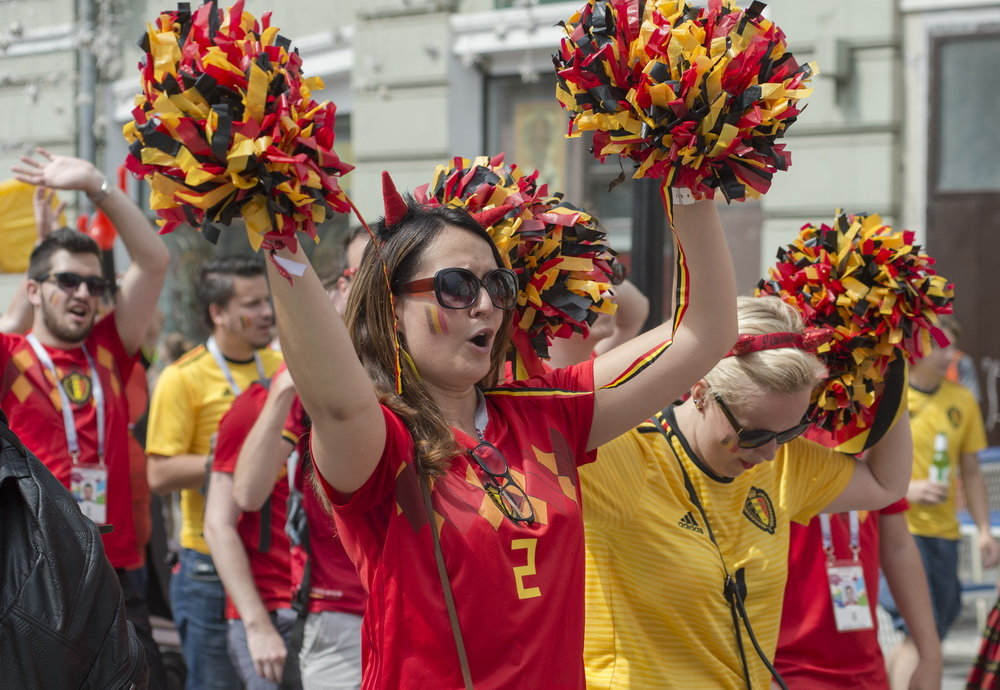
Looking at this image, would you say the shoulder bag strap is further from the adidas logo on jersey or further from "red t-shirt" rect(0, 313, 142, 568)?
"red t-shirt" rect(0, 313, 142, 568)

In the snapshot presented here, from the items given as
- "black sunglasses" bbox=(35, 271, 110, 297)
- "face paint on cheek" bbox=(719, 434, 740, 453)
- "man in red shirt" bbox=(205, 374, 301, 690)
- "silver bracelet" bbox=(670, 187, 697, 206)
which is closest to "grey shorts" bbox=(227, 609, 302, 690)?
"man in red shirt" bbox=(205, 374, 301, 690)

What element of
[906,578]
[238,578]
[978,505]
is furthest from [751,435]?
[978,505]

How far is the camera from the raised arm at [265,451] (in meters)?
4.25

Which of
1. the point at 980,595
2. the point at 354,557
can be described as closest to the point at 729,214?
the point at 980,595

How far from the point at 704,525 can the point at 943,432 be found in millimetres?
4598

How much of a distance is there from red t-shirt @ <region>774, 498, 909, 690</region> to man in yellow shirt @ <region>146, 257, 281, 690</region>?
2.19 metres

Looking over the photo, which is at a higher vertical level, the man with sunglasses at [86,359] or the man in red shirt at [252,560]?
the man with sunglasses at [86,359]

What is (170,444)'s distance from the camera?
5543mm

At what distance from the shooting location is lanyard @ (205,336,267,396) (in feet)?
18.7

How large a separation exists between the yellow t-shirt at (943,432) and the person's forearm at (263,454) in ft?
13.0

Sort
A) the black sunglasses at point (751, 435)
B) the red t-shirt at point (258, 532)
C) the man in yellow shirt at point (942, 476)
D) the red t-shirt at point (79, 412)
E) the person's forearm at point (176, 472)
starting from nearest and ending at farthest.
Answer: the black sunglasses at point (751, 435) → the red t-shirt at point (258, 532) → the red t-shirt at point (79, 412) → the person's forearm at point (176, 472) → the man in yellow shirt at point (942, 476)

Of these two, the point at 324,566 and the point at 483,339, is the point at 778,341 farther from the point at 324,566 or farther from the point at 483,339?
the point at 324,566

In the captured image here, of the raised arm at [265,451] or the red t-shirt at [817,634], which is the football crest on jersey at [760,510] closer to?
the red t-shirt at [817,634]

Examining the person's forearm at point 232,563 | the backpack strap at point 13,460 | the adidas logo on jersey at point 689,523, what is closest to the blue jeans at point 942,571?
the person's forearm at point 232,563
